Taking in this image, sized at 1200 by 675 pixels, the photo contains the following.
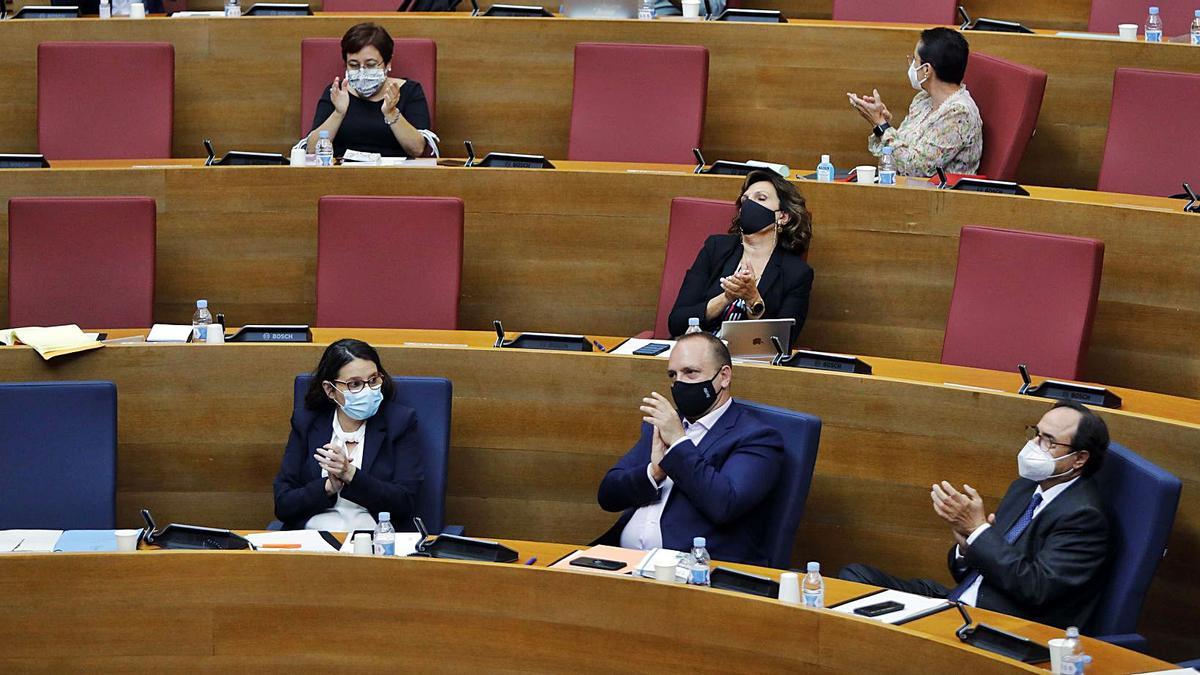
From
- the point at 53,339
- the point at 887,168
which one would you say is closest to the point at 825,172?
the point at 887,168

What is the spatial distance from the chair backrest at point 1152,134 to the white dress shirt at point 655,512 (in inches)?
62.6

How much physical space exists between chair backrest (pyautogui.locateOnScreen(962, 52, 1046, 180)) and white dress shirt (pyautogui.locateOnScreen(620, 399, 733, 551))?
4.53ft

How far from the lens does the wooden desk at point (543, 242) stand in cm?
397

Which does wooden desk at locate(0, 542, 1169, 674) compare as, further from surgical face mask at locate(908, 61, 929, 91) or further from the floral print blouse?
surgical face mask at locate(908, 61, 929, 91)

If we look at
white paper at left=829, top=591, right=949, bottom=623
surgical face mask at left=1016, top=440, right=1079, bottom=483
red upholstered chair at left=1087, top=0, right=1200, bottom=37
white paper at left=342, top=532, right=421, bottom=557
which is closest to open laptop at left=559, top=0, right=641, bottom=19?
red upholstered chair at left=1087, top=0, right=1200, bottom=37

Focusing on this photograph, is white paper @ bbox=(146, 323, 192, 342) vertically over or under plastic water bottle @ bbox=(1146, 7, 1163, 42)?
under

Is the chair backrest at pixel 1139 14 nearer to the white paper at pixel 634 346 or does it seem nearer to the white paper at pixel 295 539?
the white paper at pixel 634 346

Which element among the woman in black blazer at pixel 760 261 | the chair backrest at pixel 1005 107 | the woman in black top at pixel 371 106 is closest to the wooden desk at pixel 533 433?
the woman in black blazer at pixel 760 261

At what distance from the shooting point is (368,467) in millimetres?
3332

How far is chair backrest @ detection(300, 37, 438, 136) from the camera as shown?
459 centimetres

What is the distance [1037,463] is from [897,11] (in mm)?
2485

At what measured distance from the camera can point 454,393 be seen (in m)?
3.64

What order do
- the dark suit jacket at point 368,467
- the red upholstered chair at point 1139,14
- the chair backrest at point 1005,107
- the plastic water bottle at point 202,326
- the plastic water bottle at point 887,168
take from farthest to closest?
the red upholstered chair at point 1139,14 < the chair backrest at point 1005,107 < the plastic water bottle at point 887,168 < the plastic water bottle at point 202,326 < the dark suit jacket at point 368,467

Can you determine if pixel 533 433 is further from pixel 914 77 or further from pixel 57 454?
pixel 914 77
